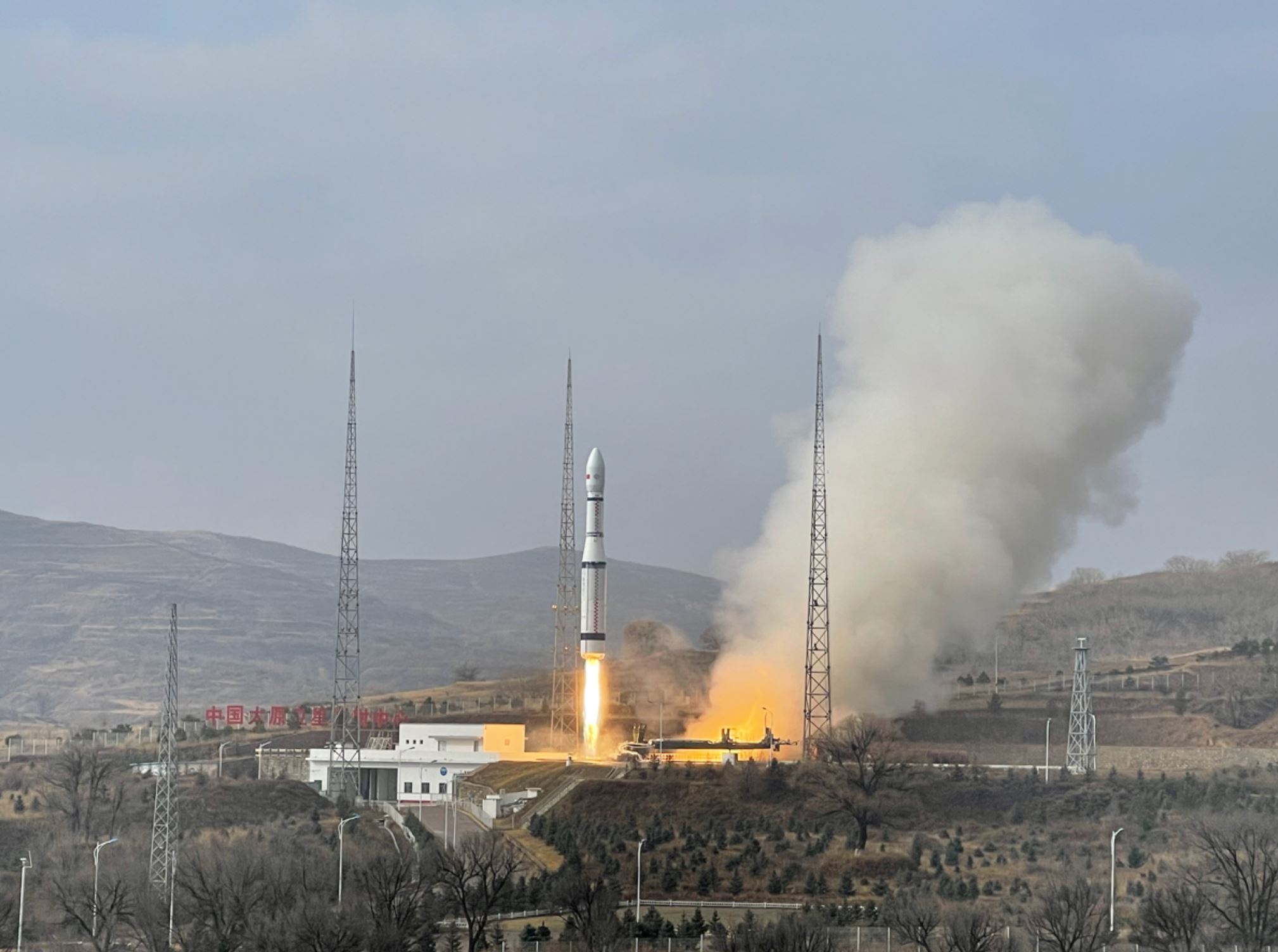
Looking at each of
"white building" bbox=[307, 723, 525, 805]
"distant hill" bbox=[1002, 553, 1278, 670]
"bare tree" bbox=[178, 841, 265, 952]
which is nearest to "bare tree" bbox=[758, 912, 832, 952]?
"bare tree" bbox=[178, 841, 265, 952]

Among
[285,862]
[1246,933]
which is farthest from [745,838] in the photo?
[1246,933]

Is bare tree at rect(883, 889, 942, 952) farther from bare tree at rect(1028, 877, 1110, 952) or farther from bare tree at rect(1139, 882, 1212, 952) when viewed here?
bare tree at rect(1139, 882, 1212, 952)

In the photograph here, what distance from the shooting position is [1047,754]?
294 feet

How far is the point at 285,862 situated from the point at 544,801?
14150mm

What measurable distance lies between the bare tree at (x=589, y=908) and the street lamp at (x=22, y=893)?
15.6 metres

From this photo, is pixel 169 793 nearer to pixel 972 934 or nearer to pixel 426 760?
pixel 972 934

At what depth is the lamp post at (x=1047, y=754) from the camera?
263ft

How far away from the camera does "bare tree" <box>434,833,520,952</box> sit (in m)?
56.3

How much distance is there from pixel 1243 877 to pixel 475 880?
24.6 metres

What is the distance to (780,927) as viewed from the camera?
54.1m

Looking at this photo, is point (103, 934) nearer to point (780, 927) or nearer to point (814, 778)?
point (780, 927)

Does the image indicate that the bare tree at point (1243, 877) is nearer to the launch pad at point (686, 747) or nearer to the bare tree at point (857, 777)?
the bare tree at point (857, 777)

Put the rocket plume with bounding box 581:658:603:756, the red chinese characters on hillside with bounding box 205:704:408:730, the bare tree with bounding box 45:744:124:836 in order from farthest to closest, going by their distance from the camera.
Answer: the red chinese characters on hillside with bounding box 205:704:408:730 < the rocket plume with bounding box 581:658:603:756 < the bare tree with bounding box 45:744:124:836

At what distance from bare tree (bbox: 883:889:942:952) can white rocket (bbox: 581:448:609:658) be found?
26799mm
